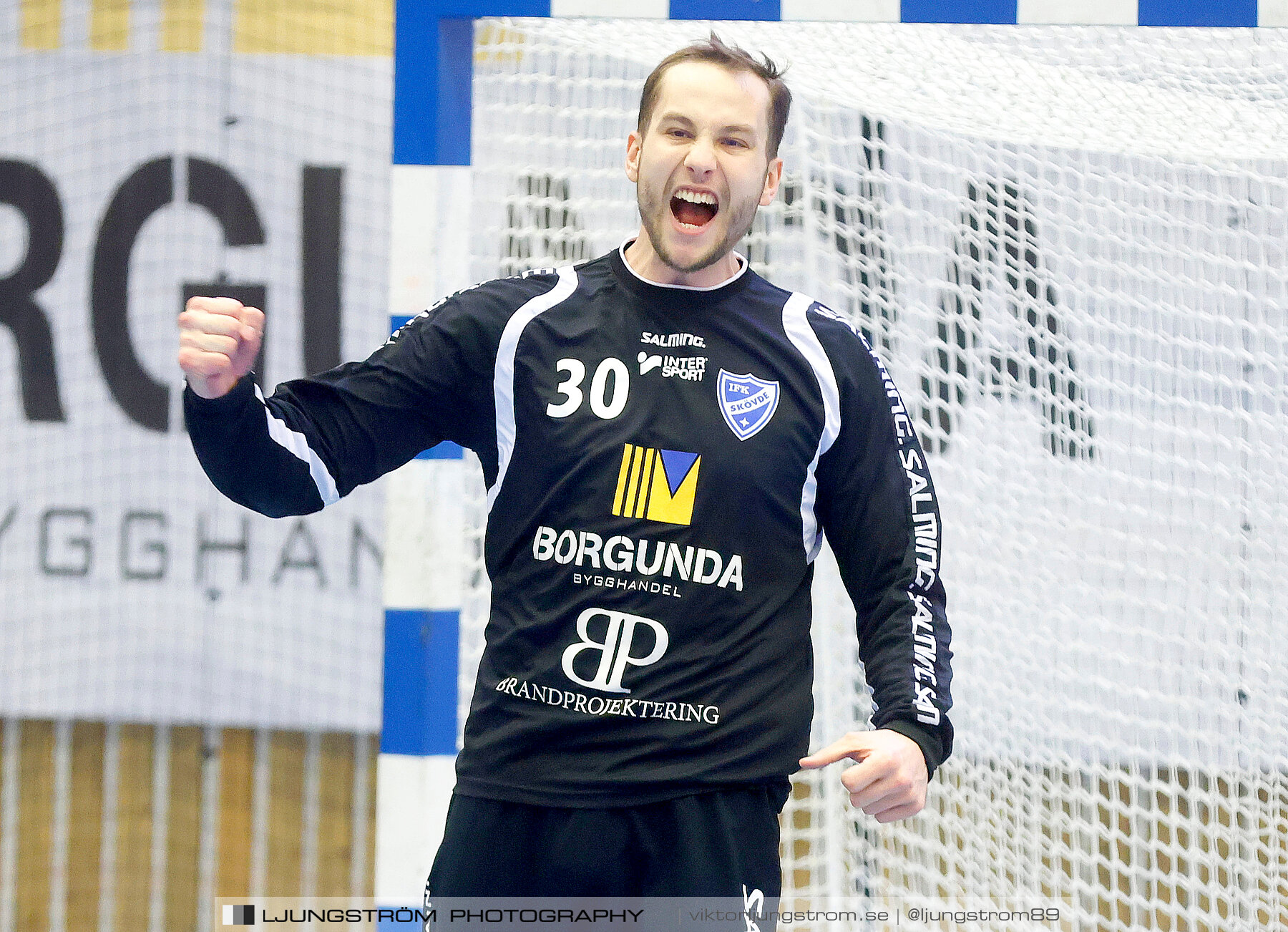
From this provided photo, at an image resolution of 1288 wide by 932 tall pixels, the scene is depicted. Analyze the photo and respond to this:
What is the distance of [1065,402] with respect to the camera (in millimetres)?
2266

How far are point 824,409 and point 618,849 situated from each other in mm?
570

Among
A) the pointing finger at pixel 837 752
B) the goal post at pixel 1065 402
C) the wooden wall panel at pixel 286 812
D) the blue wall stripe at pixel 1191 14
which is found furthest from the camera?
the wooden wall panel at pixel 286 812

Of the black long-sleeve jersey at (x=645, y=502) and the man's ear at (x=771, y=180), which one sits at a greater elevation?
the man's ear at (x=771, y=180)

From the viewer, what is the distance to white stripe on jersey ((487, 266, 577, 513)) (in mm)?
1389

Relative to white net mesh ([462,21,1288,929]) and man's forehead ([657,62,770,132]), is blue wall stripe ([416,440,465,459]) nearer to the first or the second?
white net mesh ([462,21,1288,929])

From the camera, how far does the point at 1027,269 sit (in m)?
2.28

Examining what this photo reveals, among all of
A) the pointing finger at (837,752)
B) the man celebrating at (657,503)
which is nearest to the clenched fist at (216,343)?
the man celebrating at (657,503)

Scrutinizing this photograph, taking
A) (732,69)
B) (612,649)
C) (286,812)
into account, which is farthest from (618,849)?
(286,812)

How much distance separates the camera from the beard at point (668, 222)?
4.57 ft

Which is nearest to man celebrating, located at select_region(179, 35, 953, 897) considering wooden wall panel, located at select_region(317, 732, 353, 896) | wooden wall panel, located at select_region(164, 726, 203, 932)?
wooden wall panel, located at select_region(317, 732, 353, 896)

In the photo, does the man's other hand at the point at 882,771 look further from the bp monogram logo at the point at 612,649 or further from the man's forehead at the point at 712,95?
the man's forehead at the point at 712,95

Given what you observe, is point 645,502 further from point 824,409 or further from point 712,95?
point 712,95

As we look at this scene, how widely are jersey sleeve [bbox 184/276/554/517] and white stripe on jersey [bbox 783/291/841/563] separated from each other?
1.07 ft

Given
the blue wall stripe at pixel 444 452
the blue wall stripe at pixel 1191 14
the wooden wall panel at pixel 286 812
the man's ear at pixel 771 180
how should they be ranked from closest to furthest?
the man's ear at pixel 771 180 → the blue wall stripe at pixel 1191 14 → the blue wall stripe at pixel 444 452 → the wooden wall panel at pixel 286 812
